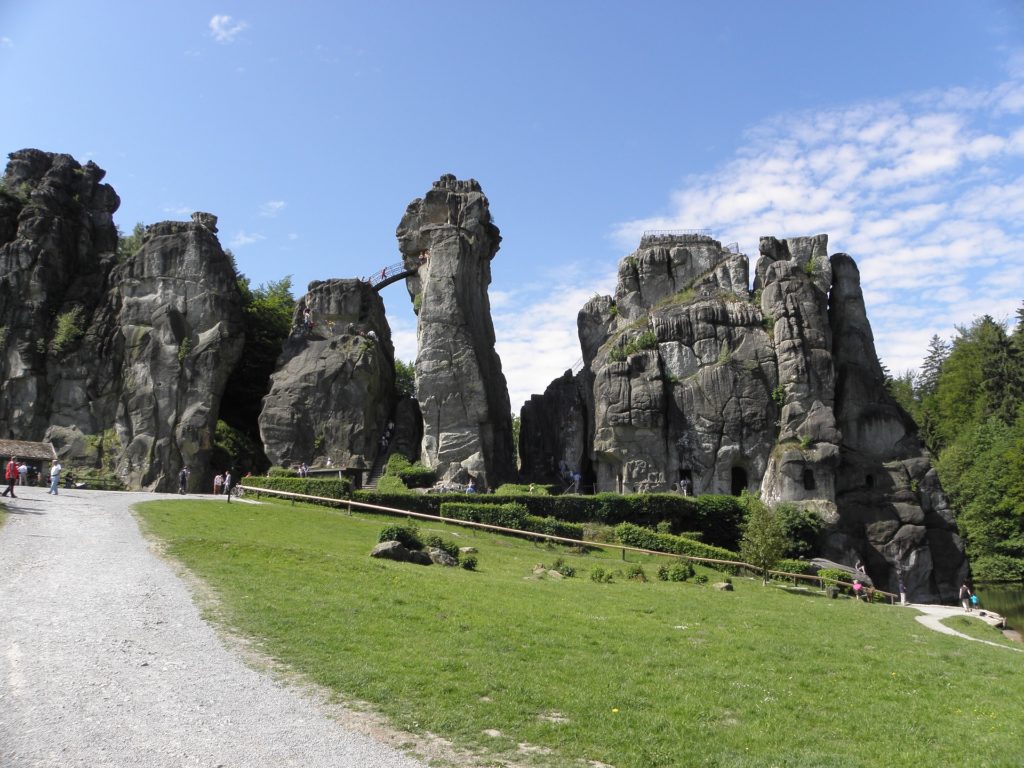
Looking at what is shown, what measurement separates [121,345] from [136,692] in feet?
170

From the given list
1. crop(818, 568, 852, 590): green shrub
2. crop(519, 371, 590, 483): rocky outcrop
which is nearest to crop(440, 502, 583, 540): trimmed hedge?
crop(818, 568, 852, 590): green shrub

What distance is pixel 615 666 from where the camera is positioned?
12.9m

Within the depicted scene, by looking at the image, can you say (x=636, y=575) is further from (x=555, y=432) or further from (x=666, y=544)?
(x=555, y=432)

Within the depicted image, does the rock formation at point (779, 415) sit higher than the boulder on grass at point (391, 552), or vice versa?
the rock formation at point (779, 415)

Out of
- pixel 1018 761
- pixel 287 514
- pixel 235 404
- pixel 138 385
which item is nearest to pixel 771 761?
pixel 1018 761

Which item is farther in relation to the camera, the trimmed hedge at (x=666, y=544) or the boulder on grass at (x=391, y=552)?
the trimmed hedge at (x=666, y=544)

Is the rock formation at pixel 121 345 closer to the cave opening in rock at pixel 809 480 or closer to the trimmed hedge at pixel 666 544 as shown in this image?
the trimmed hedge at pixel 666 544

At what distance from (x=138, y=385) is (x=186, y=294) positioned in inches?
293

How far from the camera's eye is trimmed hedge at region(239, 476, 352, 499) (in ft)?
127

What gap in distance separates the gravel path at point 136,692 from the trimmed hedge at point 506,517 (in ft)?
72.1

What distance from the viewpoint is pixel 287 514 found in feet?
110

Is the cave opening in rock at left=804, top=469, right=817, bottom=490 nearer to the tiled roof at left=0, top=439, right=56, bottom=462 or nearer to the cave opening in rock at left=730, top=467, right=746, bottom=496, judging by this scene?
the cave opening in rock at left=730, top=467, right=746, bottom=496

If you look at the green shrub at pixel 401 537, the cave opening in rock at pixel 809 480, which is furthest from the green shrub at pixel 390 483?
the cave opening in rock at pixel 809 480

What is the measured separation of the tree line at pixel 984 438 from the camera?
199 ft
